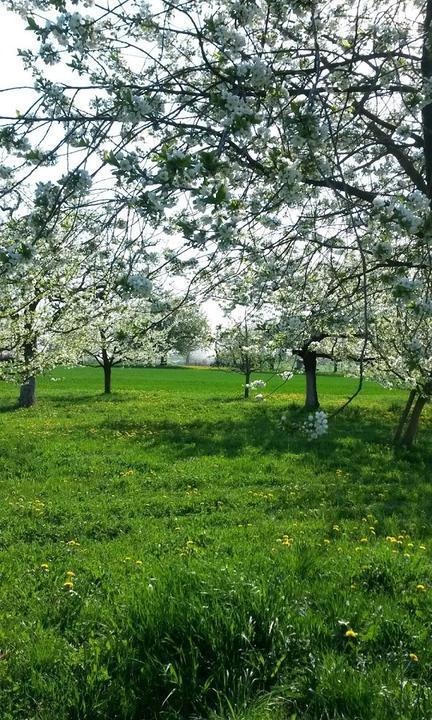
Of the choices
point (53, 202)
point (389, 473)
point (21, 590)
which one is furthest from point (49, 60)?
point (389, 473)

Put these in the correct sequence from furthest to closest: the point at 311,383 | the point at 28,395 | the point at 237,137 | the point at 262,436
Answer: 1. the point at 28,395
2. the point at 311,383
3. the point at 262,436
4. the point at 237,137

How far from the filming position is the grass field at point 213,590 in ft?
10.3

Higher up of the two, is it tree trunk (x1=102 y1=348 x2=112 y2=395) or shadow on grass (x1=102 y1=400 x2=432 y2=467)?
tree trunk (x1=102 y1=348 x2=112 y2=395)

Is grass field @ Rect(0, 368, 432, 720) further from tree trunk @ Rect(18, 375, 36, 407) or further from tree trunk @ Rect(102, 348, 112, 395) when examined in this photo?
tree trunk @ Rect(102, 348, 112, 395)

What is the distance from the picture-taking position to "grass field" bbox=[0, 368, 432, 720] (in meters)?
3.15

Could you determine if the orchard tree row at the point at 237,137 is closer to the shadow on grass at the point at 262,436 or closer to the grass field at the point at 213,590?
the grass field at the point at 213,590

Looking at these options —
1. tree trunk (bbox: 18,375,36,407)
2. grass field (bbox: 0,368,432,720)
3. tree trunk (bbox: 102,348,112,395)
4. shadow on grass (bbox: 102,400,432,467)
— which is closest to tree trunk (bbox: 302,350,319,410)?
shadow on grass (bbox: 102,400,432,467)

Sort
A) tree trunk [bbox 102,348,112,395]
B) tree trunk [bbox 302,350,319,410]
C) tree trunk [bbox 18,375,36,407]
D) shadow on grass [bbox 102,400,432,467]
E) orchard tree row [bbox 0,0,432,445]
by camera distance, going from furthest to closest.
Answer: tree trunk [bbox 102,348,112,395], tree trunk [bbox 18,375,36,407], tree trunk [bbox 302,350,319,410], shadow on grass [bbox 102,400,432,467], orchard tree row [bbox 0,0,432,445]

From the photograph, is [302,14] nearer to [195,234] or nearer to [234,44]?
[234,44]

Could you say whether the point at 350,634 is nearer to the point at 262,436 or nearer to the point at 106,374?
the point at 262,436

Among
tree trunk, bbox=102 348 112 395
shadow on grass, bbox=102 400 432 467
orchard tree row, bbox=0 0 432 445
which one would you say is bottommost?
shadow on grass, bbox=102 400 432 467

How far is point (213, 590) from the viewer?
149 inches

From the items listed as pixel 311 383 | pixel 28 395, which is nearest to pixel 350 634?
pixel 311 383

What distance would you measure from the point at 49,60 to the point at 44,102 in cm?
21
